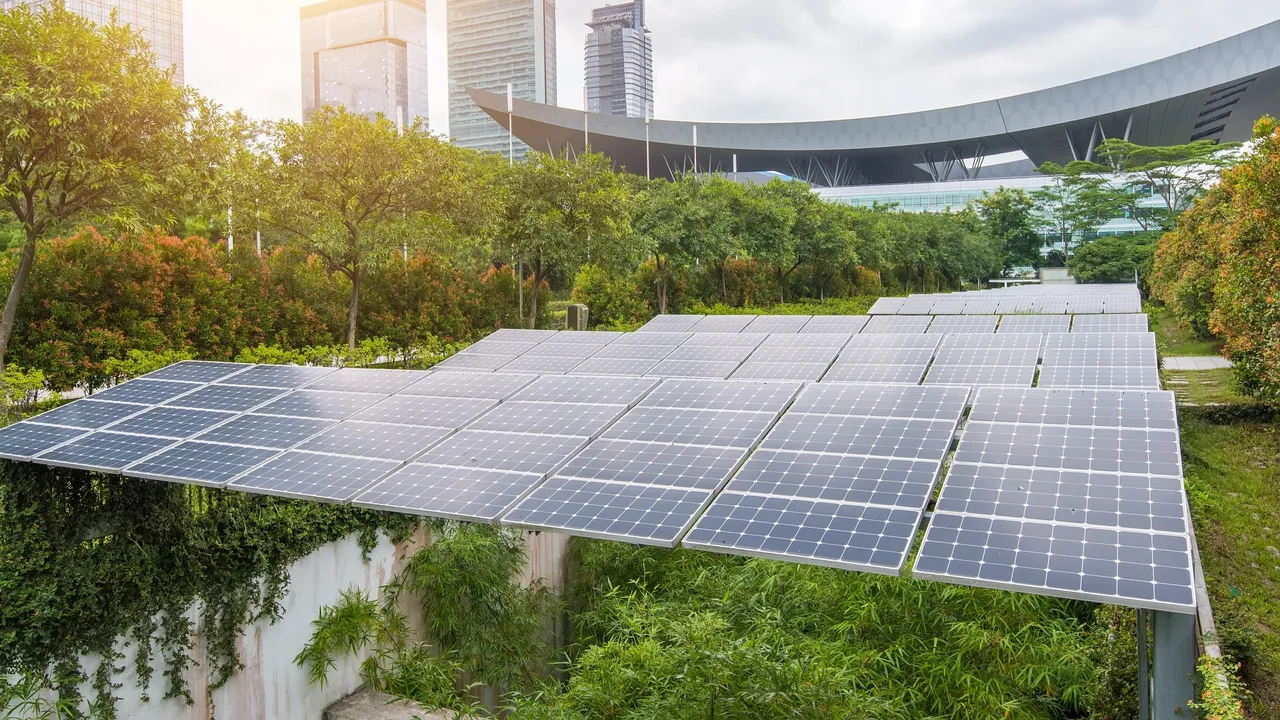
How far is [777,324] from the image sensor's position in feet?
61.3

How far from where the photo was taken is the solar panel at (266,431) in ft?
22.9

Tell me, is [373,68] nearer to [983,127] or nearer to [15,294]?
[983,127]

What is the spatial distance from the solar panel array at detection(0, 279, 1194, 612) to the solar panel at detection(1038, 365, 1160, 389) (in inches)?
149

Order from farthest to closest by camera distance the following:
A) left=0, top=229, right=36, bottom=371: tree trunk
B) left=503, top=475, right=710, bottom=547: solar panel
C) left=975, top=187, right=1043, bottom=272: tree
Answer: left=975, top=187, right=1043, bottom=272: tree, left=0, top=229, right=36, bottom=371: tree trunk, left=503, top=475, right=710, bottom=547: solar panel

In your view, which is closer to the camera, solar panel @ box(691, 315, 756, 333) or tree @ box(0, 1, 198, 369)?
tree @ box(0, 1, 198, 369)

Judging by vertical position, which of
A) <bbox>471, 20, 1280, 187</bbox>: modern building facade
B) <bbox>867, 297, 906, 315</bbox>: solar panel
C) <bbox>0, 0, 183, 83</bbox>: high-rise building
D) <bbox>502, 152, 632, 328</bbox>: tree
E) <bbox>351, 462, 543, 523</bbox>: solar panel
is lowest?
<bbox>351, 462, 543, 523</bbox>: solar panel

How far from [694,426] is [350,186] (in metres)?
13.9

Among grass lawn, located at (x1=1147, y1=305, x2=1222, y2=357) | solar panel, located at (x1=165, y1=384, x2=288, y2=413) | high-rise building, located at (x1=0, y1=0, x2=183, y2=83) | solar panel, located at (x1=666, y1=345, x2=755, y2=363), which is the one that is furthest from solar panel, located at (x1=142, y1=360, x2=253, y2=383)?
high-rise building, located at (x1=0, y1=0, x2=183, y2=83)

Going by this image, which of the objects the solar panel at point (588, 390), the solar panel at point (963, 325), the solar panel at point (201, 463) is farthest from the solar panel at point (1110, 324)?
the solar panel at point (201, 463)

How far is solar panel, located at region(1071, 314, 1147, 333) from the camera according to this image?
1587 centimetres

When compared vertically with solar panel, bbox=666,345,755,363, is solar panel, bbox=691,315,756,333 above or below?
above

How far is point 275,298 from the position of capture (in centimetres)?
1789

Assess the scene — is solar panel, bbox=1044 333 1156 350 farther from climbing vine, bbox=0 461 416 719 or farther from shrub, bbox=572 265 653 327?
shrub, bbox=572 265 653 327

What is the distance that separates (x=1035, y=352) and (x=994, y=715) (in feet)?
23.4
